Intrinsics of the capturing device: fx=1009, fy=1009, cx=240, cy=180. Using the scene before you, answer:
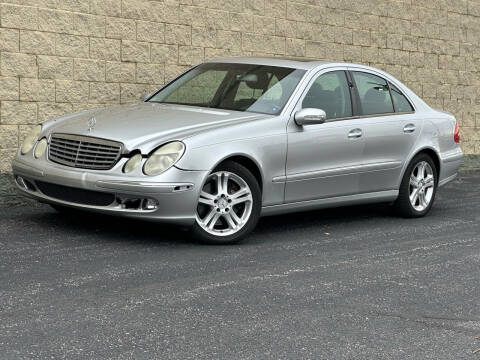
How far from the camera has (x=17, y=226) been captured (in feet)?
28.7

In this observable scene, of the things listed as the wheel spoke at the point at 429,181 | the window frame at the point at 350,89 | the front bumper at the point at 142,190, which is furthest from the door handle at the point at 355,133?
the front bumper at the point at 142,190

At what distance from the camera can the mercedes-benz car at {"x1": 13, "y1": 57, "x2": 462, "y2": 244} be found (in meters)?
7.95

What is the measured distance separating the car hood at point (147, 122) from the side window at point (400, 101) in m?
2.06

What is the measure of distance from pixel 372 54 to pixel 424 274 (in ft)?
26.9

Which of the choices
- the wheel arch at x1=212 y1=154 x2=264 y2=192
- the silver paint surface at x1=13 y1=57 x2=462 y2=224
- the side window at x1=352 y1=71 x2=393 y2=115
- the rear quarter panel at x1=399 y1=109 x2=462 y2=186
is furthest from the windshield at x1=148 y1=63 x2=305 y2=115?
the rear quarter panel at x1=399 y1=109 x2=462 y2=186

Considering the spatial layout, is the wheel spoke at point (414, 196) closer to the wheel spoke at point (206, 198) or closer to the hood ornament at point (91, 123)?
the wheel spoke at point (206, 198)

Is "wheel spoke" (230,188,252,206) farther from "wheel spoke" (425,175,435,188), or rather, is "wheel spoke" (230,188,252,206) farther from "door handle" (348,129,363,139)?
"wheel spoke" (425,175,435,188)

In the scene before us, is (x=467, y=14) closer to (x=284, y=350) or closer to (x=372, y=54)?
(x=372, y=54)

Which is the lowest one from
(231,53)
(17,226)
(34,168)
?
(17,226)

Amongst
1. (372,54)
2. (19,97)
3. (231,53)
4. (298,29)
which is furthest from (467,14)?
(19,97)

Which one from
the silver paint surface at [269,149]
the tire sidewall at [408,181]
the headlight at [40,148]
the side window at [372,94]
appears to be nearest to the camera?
the silver paint surface at [269,149]

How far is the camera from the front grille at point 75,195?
7980mm

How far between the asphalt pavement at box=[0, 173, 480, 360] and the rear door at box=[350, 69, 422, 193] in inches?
20.4

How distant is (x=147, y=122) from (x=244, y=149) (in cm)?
85
